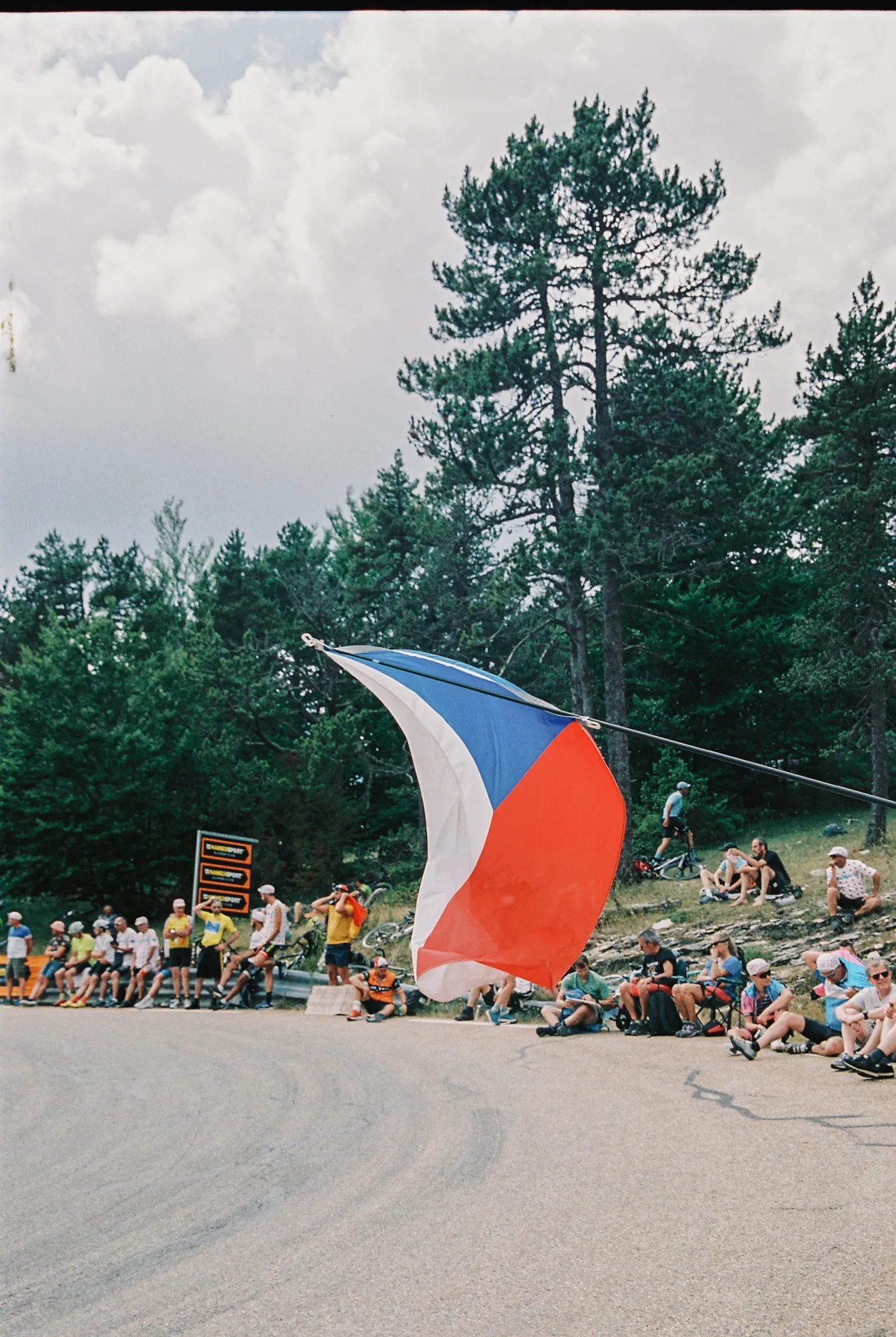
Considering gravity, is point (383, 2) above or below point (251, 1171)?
above

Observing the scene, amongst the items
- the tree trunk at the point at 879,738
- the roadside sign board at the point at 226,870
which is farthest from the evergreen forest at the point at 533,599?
the roadside sign board at the point at 226,870

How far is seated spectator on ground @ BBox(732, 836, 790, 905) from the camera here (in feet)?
64.4

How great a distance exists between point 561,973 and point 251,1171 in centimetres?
299

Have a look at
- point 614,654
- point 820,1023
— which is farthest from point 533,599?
point 820,1023

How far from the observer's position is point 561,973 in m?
6.73

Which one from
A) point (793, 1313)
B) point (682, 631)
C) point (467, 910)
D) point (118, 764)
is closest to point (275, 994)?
point (467, 910)

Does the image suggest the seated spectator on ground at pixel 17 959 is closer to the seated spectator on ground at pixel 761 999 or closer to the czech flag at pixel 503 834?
the seated spectator on ground at pixel 761 999

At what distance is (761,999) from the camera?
13.2 m

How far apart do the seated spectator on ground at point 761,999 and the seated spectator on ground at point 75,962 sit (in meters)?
12.6

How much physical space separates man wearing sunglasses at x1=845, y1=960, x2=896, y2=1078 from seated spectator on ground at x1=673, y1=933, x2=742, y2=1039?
215 cm

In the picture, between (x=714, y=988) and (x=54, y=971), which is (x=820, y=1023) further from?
(x=54, y=971)

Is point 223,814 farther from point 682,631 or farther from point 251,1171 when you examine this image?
point 251,1171

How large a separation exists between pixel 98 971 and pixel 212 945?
117 inches

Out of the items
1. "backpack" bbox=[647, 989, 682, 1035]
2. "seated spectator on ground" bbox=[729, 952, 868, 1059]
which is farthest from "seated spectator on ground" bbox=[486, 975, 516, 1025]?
"seated spectator on ground" bbox=[729, 952, 868, 1059]
